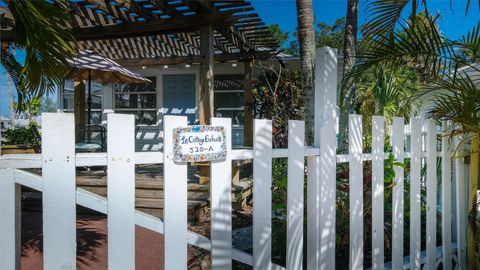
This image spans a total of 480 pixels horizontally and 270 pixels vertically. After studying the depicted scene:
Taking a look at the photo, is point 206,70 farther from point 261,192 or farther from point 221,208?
point 221,208

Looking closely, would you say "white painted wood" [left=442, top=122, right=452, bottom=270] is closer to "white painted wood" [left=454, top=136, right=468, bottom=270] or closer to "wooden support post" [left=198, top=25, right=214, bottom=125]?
"white painted wood" [left=454, top=136, right=468, bottom=270]

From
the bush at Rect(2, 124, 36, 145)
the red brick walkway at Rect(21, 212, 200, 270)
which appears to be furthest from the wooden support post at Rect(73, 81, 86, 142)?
the red brick walkway at Rect(21, 212, 200, 270)

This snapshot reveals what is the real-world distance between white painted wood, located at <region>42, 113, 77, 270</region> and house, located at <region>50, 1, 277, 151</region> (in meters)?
3.36

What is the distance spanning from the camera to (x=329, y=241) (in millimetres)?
2195

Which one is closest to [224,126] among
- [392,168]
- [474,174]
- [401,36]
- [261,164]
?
[261,164]

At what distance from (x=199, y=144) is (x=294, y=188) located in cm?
64

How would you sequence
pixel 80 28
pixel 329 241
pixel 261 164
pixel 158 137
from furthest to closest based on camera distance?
pixel 158 137, pixel 80 28, pixel 329 241, pixel 261 164

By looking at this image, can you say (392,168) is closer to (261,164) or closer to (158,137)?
(261,164)

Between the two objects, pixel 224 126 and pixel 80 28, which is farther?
pixel 80 28

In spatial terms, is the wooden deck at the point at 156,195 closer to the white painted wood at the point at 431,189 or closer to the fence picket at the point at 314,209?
the fence picket at the point at 314,209

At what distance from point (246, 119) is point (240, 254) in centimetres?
559

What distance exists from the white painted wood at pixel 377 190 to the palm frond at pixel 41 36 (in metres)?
2.14

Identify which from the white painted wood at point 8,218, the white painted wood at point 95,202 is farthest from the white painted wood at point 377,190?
the white painted wood at point 8,218

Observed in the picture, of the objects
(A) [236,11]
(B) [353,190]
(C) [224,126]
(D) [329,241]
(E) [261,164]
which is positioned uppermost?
(A) [236,11]
